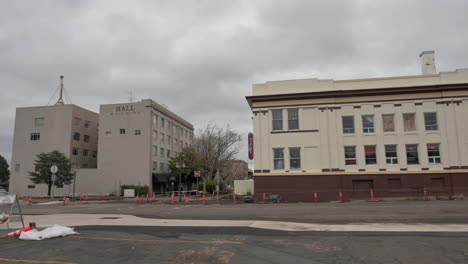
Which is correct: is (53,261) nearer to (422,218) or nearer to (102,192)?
(422,218)

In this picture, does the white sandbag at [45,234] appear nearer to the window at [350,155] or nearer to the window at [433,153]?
the window at [350,155]

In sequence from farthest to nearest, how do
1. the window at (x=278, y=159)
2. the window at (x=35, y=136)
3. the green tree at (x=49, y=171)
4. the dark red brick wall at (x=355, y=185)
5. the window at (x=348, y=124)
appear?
1. the window at (x=35, y=136)
2. the green tree at (x=49, y=171)
3. the window at (x=278, y=159)
4. the window at (x=348, y=124)
5. the dark red brick wall at (x=355, y=185)

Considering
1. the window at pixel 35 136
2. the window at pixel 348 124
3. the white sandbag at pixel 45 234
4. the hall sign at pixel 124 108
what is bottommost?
the white sandbag at pixel 45 234

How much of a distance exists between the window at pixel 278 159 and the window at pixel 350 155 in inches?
221

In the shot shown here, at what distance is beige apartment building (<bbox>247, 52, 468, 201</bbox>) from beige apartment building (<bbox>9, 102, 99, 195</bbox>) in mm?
37463

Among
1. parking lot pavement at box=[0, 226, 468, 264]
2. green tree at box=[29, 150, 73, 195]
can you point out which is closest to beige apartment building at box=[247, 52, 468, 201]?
parking lot pavement at box=[0, 226, 468, 264]

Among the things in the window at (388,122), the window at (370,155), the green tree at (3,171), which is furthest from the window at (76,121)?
the green tree at (3,171)

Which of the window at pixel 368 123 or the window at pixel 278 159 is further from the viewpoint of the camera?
the window at pixel 278 159

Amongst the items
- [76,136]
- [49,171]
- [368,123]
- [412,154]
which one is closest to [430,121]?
[412,154]

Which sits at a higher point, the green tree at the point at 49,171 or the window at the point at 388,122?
the window at the point at 388,122

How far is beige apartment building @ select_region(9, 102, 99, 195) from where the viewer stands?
55594 mm

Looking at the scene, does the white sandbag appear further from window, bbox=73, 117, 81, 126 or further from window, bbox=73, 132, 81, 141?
window, bbox=73, 117, 81, 126

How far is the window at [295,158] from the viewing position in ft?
102

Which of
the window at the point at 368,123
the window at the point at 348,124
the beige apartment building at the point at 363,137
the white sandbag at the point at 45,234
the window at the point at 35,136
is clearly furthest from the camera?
the window at the point at 35,136
